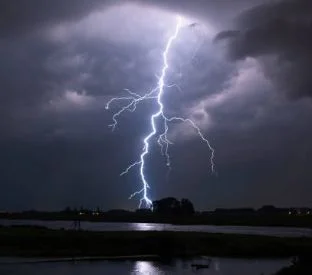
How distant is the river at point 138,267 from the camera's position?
1912 inches

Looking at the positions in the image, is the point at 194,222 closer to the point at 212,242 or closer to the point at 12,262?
the point at 212,242

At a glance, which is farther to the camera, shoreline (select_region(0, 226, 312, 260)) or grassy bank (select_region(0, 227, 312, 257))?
grassy bank (select_region(0, 227, 312, 257))

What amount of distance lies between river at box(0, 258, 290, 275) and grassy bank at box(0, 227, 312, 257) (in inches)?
236

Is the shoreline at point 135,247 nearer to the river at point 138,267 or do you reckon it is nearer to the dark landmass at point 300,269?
the river at point 138,267

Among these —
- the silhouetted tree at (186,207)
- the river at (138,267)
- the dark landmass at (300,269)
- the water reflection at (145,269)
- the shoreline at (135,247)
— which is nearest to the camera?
the dark landmass at (300,269)

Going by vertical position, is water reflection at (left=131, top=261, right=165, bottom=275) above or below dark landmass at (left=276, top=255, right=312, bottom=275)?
below

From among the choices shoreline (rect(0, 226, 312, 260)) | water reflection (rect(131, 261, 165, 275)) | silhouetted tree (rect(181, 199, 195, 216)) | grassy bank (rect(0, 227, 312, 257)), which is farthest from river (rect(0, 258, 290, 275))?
silhouetted tree (rect(181, 199, 195, 216))

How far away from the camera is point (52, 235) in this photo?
69875 mm

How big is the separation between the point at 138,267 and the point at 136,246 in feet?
41.5

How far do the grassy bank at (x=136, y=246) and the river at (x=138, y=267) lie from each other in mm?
5999

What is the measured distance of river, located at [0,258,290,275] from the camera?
159ft

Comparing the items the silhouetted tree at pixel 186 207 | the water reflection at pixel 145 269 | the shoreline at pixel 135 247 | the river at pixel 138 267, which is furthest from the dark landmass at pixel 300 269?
the silhouetted tree at pixel 186 207

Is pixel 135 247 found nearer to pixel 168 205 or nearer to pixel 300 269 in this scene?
pixel 300 269

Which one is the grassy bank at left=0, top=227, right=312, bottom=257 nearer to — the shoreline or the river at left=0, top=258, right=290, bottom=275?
the shoreline
